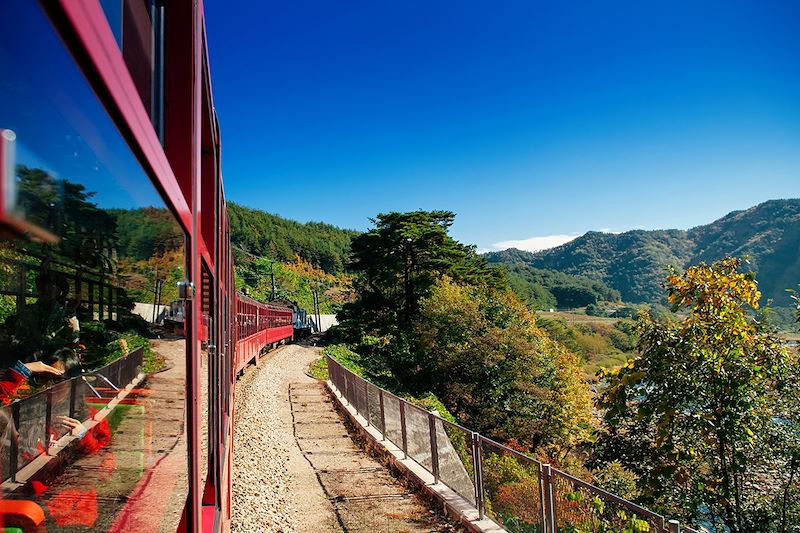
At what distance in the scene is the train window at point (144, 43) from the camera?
1.11 meters

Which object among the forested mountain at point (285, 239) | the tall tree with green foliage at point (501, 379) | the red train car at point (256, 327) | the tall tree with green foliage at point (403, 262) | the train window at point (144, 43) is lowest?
the tall tree with green foliage at point (501, 379)

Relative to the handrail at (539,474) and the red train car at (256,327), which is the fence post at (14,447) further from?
the red train car at (256,327)

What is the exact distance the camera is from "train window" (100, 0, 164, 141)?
111 centimetres

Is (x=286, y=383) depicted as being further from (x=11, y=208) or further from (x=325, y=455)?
(x=11, y=208)

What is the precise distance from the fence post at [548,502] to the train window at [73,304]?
5.05 meters

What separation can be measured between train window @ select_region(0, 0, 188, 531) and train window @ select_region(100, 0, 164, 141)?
0.29 m

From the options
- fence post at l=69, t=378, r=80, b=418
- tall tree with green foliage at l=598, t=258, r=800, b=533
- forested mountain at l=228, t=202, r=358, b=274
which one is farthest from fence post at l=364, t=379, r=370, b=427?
forested mountain at l=228, t=202, r=358, b=274

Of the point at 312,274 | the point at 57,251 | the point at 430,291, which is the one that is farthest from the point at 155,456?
the point at 312,274

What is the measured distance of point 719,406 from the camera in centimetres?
809

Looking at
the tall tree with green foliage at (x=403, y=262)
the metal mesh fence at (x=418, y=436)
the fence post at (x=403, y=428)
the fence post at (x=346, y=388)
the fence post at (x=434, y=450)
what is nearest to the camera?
the fence post at (x=434, y=450)

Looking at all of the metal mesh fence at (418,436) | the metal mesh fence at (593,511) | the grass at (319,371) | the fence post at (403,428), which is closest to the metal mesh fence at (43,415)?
the metal mesh fence at (593,511)

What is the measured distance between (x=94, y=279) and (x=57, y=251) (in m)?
0.15

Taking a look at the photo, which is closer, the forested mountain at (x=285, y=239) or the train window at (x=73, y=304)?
the train window at (x=73, y=304)

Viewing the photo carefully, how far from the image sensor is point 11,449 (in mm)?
689
